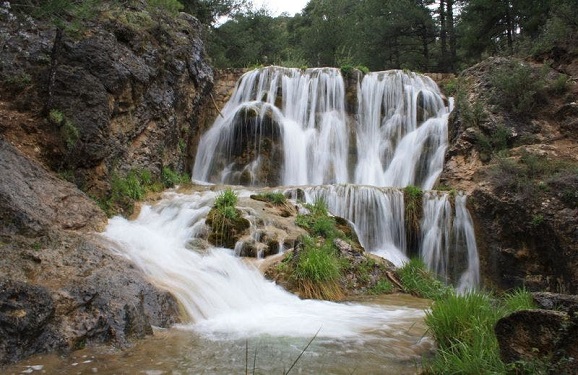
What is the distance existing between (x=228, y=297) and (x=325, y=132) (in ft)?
36.2

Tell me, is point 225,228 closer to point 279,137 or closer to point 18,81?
point 18,81

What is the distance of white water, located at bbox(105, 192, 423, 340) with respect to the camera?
17.5 ft

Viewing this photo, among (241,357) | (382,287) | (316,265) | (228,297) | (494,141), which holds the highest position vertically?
(494,141)

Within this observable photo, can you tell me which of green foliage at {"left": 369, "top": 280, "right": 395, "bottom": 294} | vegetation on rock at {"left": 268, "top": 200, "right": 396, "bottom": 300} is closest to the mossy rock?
vegetation on rock at {"left": 268, "top": 200, "right": 396, "bottom": 300}

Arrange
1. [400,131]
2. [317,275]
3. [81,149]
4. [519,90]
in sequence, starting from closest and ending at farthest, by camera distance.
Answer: [317,275], [81,149], [519,90], [400,131]

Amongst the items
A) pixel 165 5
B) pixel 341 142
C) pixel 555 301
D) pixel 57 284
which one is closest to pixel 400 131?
pixel 341 142

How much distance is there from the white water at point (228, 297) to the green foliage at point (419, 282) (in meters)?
1.53

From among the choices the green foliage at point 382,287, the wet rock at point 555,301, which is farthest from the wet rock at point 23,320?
the green foliage at point 382,287

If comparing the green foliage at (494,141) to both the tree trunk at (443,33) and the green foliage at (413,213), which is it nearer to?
the green foliage at (413,213)

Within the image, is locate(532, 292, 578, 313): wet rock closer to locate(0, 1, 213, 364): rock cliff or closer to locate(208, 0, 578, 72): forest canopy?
locate(0, 1, 213, 364): rock cliff

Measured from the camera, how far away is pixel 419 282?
26.9 feet

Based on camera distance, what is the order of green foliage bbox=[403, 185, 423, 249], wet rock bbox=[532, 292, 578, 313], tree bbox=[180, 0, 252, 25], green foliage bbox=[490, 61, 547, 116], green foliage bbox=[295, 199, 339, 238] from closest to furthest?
wet rock bbox=[532, 292, 578, 313] → green foliage bbox=[295, 199, 339, 238] → green foliage bbox=[403, 185, 423, 249] → green foliage bbox=[490, 61, 547, 116] → tree bbox=[180, 0, 252, 25]

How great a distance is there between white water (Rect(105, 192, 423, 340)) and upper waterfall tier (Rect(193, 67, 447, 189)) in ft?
23.3

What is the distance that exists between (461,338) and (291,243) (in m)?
4.66
